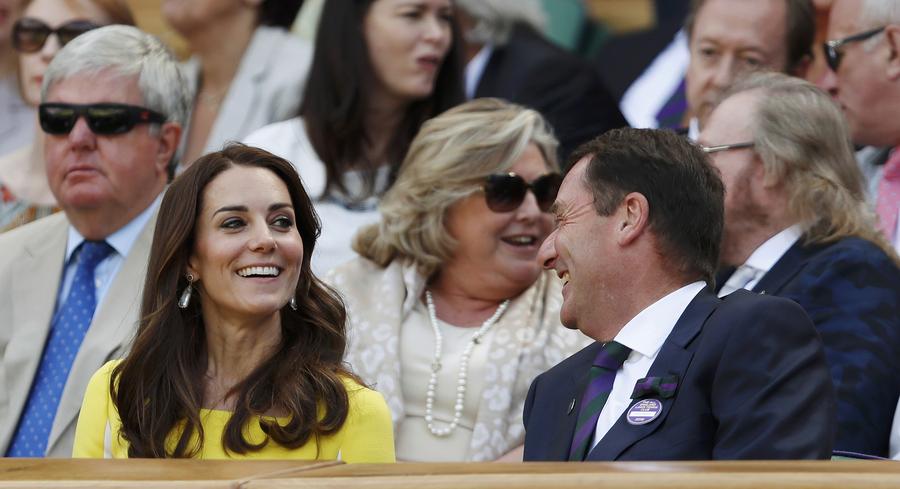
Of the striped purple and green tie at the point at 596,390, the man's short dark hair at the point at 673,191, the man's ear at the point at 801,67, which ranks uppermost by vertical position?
the man's short dark hair at the point at 673,191

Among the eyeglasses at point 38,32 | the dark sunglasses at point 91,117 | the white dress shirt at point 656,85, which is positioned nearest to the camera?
the dark sunglasses at point 91,117

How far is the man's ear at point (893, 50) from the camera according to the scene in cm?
462

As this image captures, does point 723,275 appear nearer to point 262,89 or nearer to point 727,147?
point 727,147

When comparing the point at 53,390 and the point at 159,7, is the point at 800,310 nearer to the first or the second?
the point at 53,390

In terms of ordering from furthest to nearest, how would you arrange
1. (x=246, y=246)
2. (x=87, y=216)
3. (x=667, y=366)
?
(x=87, y=216)
(x=246, y=246)
(x=667, y=366)

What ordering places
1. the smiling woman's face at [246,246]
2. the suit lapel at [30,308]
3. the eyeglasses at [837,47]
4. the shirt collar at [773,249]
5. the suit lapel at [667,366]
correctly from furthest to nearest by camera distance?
the eyeglasses at [837,47]
the suit lapel at [30,308]
the shirt collar at [773,249]
the smiling woman's face at [246,246]
the suit lapel at [667,366]

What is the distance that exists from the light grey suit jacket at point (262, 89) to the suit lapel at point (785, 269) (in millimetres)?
2310

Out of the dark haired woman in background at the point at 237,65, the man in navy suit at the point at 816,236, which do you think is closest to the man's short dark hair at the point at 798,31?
the man in navy suit at the point at 816,236

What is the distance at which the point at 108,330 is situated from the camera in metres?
4.25

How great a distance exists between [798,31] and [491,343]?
160 centimetres

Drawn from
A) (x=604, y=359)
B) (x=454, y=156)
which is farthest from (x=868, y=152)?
(x=604, y=359)

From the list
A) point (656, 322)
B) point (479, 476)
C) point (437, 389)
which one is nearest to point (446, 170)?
point (437, 389)

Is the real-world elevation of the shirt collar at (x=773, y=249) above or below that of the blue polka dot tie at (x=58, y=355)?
above

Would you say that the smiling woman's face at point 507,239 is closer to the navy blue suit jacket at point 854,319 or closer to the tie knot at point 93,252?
the navy blue suit jacket at point 854,319
